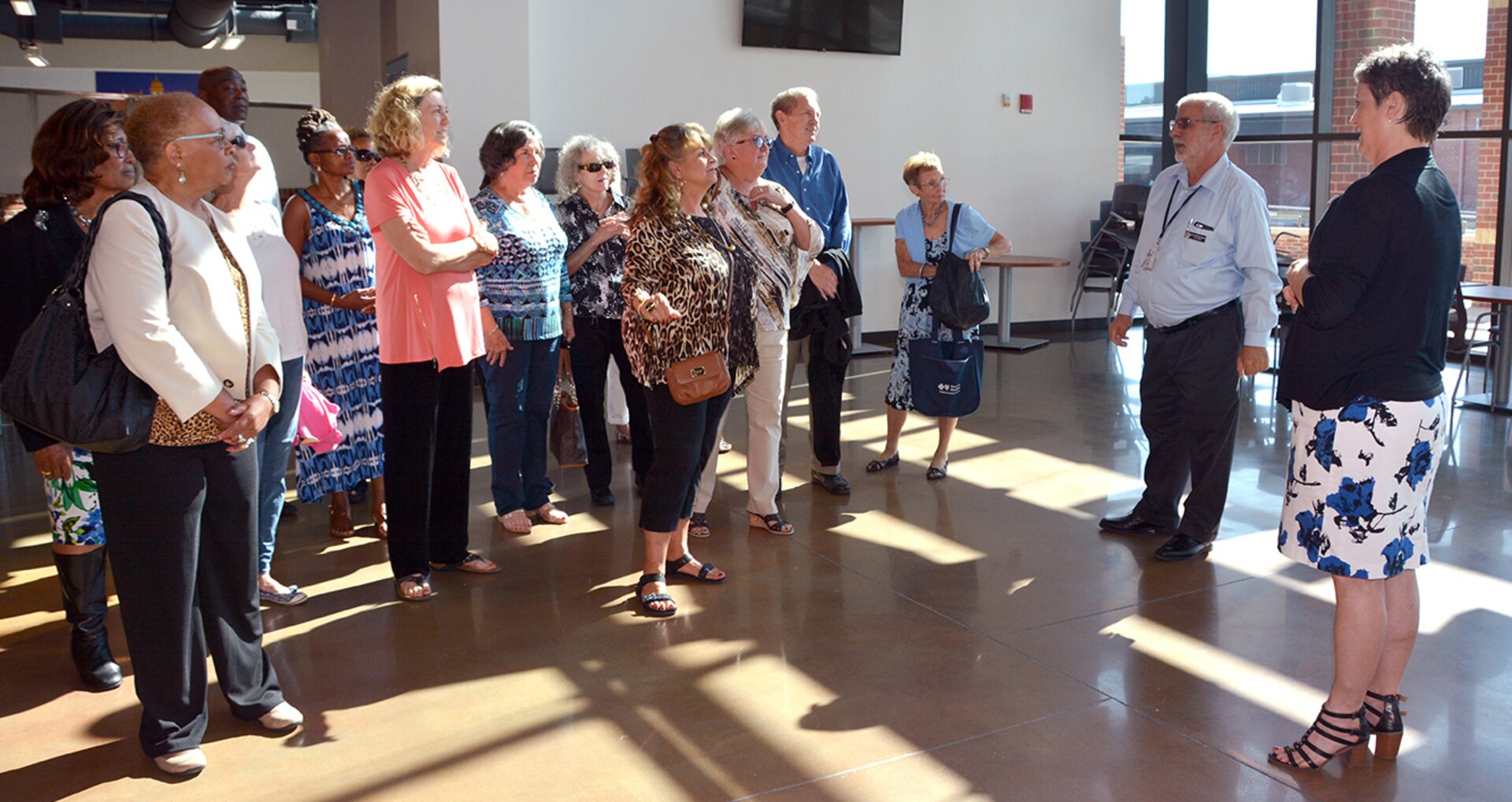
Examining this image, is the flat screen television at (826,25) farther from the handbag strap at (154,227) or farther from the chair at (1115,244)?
the handbag strap at (154,227)

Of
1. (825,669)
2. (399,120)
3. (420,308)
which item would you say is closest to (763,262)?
(420,308)

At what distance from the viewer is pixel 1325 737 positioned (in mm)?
2836

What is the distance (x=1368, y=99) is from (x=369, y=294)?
131 inches

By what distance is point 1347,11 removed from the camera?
34.4 feet

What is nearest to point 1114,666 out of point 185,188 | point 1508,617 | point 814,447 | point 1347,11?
point 1508,617

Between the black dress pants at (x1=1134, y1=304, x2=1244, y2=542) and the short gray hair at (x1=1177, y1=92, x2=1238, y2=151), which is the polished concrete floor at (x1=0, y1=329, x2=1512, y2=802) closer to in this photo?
the black dress pants at (x1=1134, y1=304, x2=1244, y2=542)

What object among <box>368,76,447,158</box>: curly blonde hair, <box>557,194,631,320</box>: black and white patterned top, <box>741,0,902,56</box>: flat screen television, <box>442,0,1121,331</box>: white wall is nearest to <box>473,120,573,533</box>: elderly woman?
<box>557,194,631,320</box>: black and white patterned top

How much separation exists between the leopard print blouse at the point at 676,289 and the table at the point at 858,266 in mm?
5645

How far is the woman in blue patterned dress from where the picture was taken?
4.33 meters

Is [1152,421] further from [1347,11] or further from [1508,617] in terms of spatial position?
[1347,11]

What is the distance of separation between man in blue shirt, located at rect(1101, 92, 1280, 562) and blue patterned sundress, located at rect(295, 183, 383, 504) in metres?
2.98

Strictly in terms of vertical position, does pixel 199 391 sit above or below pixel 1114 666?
above

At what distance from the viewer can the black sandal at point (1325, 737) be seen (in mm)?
2822

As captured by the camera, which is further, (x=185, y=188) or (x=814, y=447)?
(x=814, y=447)
